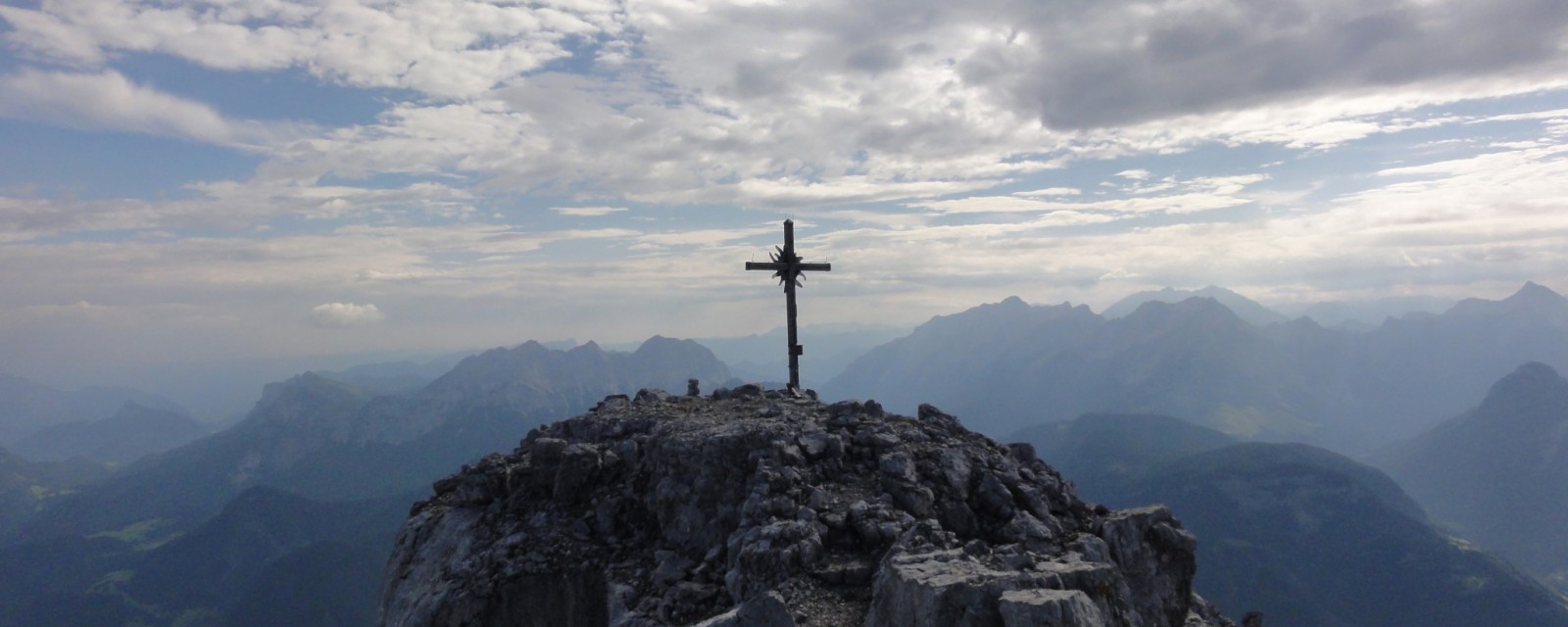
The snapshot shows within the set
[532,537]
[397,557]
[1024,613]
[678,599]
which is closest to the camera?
[1024,613]

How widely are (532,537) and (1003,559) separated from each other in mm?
14839

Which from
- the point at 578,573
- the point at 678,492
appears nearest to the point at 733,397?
the point at 678,492

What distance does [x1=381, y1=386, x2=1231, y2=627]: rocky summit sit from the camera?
18188mm

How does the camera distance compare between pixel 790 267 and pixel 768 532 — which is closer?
pixel 768 532

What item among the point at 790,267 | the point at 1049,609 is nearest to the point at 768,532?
the point at 1049,609

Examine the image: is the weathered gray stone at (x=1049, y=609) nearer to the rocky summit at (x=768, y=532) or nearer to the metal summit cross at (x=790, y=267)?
the rocky summit at (x=768, y=532)

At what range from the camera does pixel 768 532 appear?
805 inches

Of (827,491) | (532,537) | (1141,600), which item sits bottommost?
(1141,600)

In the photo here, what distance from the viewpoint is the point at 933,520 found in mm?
20766

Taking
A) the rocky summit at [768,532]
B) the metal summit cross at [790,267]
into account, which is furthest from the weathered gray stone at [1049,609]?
the metal summit cross at [790,267]

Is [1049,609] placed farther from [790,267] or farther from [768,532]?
[790,267]

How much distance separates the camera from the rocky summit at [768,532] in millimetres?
18188

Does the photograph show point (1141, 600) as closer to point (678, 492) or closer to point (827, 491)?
point (827, 491)

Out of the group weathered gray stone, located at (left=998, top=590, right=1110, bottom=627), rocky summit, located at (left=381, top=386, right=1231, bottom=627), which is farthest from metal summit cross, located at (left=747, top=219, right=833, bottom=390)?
weathered gray stone, located at (left=998, top=590, right=1110, bottom=627)
